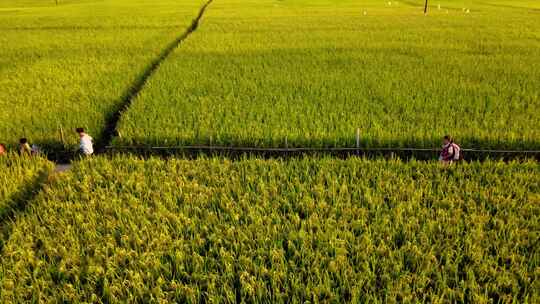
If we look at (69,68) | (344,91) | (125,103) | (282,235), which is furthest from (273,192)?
(69,68)

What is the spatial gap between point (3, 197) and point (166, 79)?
6.08 metres

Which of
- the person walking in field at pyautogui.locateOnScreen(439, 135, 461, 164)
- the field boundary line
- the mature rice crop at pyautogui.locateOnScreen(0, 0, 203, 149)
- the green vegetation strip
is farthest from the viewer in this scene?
the mature rice crop at pyautogui.locateOnScreen(0, 0, 203, 149)

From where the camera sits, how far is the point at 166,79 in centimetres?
1077

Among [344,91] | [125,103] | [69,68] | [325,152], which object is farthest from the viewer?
[69,68]

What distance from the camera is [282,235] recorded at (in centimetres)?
432

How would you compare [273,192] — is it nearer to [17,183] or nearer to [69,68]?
[17,183]

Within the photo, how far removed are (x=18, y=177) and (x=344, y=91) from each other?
6.95m

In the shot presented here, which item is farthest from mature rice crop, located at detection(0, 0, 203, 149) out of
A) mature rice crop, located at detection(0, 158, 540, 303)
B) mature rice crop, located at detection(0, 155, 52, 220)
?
mature rice crop, located at detection(0, 158, 540, 303)

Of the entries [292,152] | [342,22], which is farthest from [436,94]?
[342,22]

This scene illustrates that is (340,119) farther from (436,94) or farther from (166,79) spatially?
(166,79)

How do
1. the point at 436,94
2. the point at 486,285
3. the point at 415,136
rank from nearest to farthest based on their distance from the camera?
the point at 486,285 < the point at 415,136 < the point at 436,94

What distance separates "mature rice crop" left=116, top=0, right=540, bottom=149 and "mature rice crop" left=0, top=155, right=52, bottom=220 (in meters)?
1.48

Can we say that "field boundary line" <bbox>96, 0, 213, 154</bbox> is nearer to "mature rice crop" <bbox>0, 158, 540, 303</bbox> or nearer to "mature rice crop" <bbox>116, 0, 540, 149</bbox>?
"mature rice crop" <bbox>116, 0, 540, 149</bbox>

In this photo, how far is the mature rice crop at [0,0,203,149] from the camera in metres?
8.09
